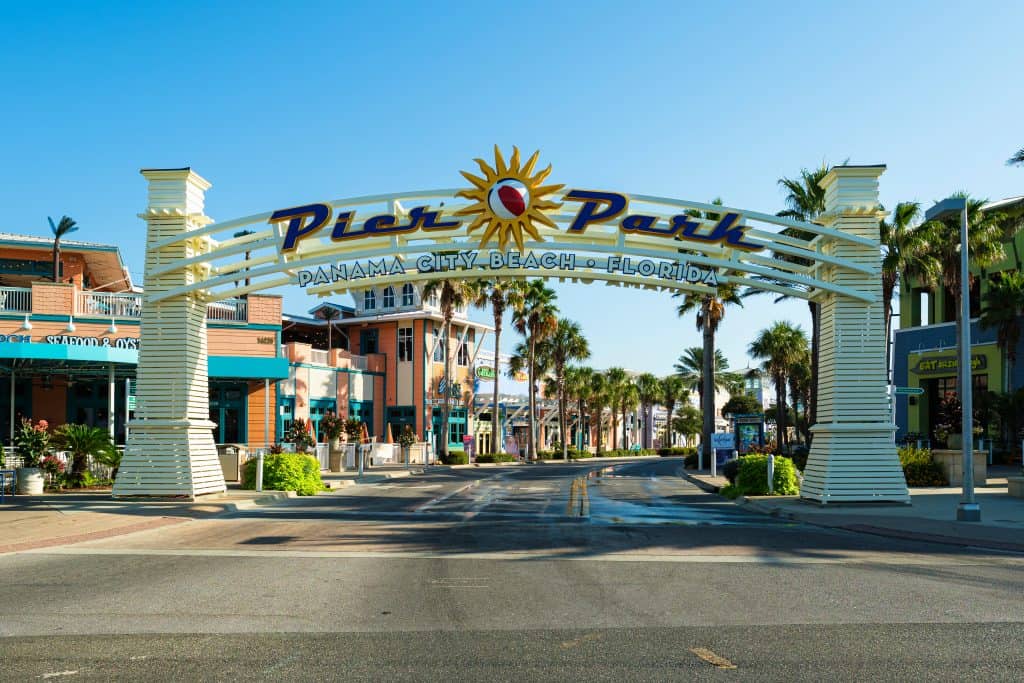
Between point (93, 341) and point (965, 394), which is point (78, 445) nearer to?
point (93, 341)

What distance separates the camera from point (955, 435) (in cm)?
2934

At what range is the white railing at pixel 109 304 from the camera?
118 ft

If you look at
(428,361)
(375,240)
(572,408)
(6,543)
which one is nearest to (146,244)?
(375,240)

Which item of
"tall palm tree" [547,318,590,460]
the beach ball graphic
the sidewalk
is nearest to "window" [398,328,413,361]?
"tall palm tree" [547,318,590,460]

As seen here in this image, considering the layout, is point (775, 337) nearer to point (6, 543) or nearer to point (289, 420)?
point (289, 420)

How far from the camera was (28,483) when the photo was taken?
901 inches

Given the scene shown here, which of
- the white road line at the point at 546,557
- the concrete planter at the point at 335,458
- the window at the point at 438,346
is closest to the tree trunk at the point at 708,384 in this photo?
the concrete planter at the point at 335,458

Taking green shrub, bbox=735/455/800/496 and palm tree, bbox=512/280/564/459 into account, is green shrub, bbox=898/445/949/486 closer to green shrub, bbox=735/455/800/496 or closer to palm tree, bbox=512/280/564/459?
green shrub, bbox=735/455/800/496

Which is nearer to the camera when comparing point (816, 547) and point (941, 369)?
point (816, 547)

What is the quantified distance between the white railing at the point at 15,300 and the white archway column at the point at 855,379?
29.4 metres

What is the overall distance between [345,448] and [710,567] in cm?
2873

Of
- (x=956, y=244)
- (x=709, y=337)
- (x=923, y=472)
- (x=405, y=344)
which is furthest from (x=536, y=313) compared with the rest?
(x=923, y=472)

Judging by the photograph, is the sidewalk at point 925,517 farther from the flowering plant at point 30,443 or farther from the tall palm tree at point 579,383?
the tall palm tree at point 579,383

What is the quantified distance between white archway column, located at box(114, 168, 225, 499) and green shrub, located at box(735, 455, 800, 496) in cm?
1303
